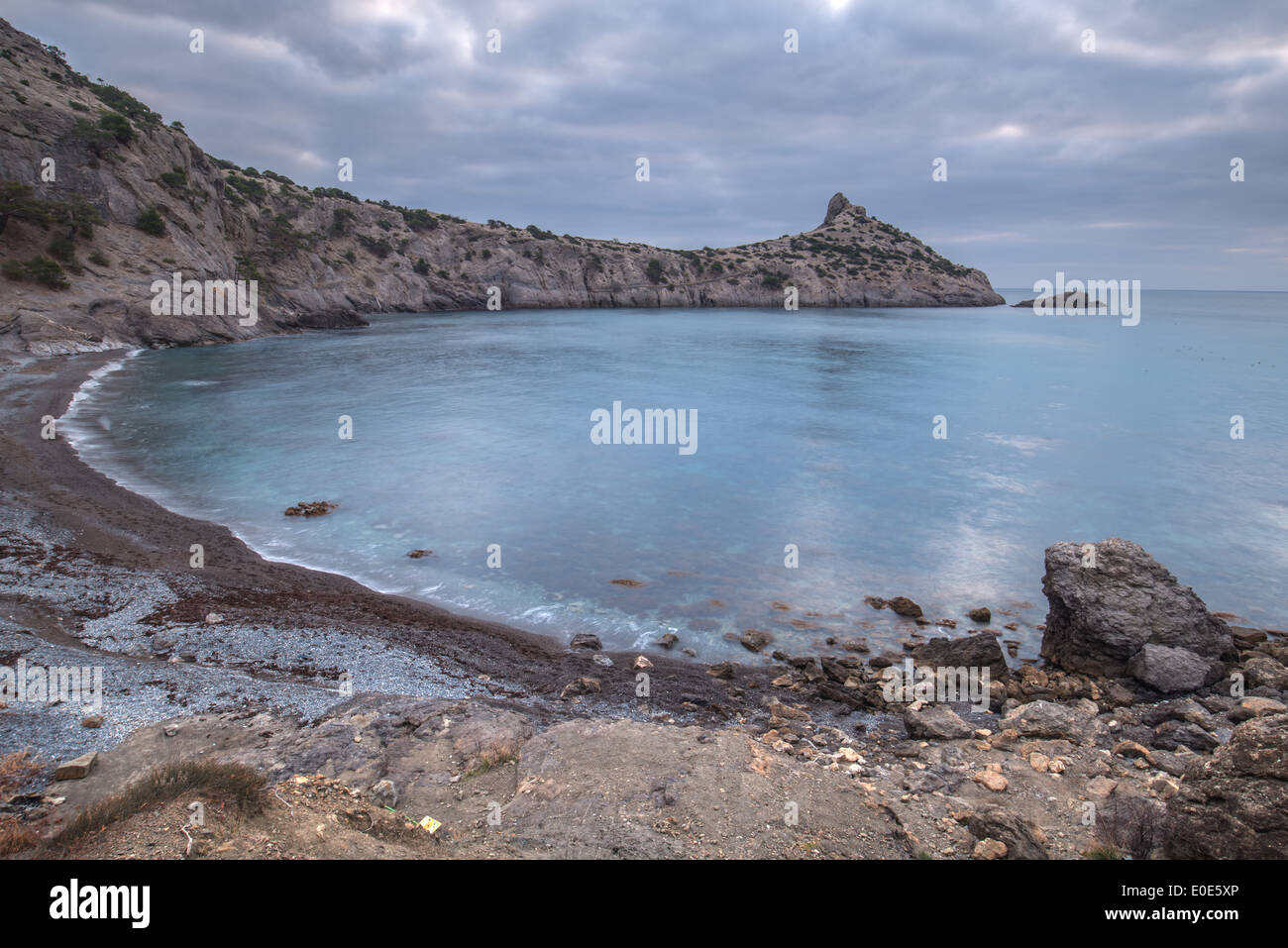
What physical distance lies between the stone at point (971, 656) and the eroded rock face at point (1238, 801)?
14.5 feet

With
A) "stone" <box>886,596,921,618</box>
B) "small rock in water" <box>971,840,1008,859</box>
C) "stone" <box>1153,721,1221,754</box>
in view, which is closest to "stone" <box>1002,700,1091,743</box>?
"stone" <box>1153,721,1221,754</box>

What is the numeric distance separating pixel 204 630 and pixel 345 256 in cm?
8605

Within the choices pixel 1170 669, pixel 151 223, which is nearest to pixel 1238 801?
pixel 1170 669

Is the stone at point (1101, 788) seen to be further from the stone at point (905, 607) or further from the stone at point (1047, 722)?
the stone at point (905, 607)

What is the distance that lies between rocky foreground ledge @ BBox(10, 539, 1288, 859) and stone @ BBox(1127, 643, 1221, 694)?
31 millimetres

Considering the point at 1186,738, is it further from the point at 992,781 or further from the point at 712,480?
the point at 712,480

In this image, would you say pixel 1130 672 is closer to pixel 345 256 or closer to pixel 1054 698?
pixel 1054 698

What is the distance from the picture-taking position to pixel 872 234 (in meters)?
161

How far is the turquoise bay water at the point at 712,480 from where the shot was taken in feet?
41.6

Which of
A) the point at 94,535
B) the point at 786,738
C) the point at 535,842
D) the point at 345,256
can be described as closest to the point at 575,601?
the point at 786,738

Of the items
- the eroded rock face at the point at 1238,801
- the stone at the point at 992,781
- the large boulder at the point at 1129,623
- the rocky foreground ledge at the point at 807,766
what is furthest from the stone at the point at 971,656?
the eroded rock face at the point at 1238,801

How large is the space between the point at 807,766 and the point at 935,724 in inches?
87.2

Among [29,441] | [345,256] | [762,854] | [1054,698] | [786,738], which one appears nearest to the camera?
[762,854]

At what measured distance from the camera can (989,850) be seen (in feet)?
16.6
